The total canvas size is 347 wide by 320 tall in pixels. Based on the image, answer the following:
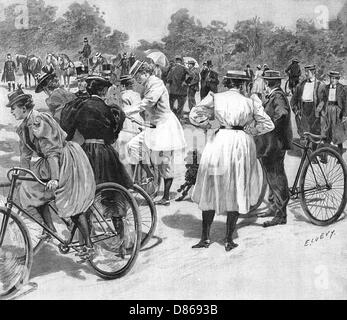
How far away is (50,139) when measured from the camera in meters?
5.69

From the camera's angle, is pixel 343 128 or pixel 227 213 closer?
pixel 227 213

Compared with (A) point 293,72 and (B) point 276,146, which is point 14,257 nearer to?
(B) point 276,146

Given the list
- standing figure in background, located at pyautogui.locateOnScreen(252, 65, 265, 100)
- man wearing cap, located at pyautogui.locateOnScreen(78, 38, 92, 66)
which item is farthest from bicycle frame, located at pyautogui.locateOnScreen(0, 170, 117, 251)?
standing figure in background, located at pyautogui.locateOnScreen(252, 65, 265, 100)

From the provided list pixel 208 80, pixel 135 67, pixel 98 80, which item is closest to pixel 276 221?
pixel 208 80

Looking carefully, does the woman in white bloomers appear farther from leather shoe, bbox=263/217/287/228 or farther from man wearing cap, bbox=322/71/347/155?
man wearing cap, bbox=322/71/347/155

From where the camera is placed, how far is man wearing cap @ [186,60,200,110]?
6648 mm

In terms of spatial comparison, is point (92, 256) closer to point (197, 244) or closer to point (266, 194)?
point (197, 244)

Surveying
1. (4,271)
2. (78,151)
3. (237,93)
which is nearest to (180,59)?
(237,93)

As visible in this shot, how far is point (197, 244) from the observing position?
6438 millimetres

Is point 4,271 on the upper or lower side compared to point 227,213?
lower

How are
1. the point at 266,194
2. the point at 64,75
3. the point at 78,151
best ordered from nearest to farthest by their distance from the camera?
the point at 78,151
the point at 64,75
the point at 266,194

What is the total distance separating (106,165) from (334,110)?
106 inches

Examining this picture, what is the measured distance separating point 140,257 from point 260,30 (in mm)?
2558

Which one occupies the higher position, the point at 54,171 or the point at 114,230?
the point at 54,171
